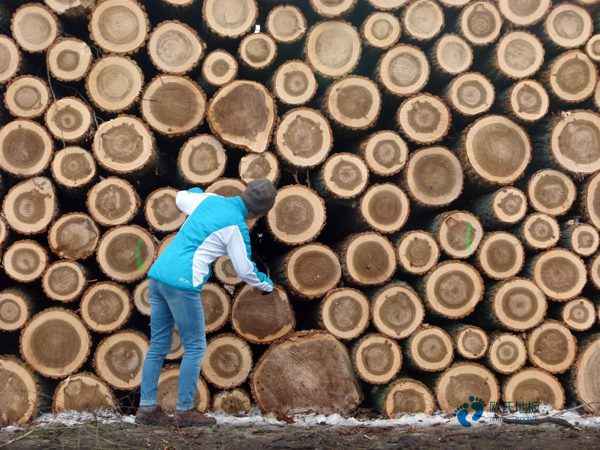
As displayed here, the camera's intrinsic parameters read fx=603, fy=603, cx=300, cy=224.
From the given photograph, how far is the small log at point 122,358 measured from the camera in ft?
14.6

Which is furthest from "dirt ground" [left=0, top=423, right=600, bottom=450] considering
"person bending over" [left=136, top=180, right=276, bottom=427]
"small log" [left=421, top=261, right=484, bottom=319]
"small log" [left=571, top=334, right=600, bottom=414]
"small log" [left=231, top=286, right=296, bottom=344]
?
"small log" [left=421, top=261, right=484, bottom=319]

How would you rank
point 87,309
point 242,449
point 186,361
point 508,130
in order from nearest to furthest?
point 242,449, point 186,361, point 87,309, point 508,130

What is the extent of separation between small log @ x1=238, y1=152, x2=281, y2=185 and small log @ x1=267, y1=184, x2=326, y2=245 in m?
0.16

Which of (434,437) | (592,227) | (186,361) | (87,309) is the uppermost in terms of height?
(592,227)

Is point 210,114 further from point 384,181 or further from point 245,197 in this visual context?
point 384,181

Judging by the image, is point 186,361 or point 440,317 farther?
point 440,317

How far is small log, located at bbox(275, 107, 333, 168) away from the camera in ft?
15.3

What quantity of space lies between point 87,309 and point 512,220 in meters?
3.29

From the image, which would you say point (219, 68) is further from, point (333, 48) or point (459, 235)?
point (459, 235)

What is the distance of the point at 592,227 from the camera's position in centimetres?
473

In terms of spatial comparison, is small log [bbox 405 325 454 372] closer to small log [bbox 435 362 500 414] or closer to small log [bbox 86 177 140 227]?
small log [bbox 435 362 500 414]

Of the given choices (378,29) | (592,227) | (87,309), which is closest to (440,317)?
(592,227)

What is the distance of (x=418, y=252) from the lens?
4621 millimetres

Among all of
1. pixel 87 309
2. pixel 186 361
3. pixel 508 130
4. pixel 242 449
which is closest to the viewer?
pixel 242 449
